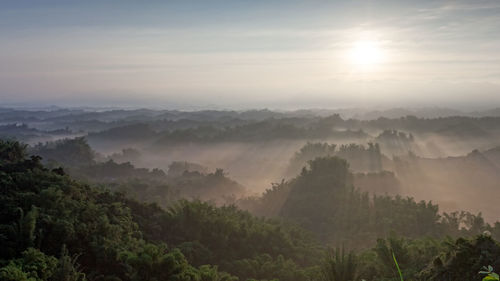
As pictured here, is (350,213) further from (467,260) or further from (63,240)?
(63,240)

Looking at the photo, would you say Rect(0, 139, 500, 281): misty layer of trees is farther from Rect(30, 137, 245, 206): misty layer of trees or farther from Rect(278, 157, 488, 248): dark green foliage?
Rect(30, 137, 245, 206): misty layer of trees

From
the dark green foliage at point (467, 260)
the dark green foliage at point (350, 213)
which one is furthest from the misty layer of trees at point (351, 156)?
the dark green foliage at point (467, 260)

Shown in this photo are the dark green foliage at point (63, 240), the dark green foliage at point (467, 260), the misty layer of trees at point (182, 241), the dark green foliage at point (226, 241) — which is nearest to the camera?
the dark green foliage at point (63, 240)

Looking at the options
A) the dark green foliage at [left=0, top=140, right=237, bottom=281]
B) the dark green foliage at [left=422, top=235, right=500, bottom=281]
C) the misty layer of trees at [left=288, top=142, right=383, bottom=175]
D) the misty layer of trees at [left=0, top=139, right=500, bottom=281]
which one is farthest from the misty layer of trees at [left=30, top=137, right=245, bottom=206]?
the dark green foliage at [left=422, top=235, right=500, bottom=281]

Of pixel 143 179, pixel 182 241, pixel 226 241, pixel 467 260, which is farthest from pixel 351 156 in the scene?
pixel 467 260

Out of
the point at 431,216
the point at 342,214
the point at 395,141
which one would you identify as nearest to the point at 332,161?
the point at 342,214

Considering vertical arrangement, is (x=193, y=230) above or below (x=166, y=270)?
below

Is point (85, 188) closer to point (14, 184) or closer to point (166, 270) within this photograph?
point (14, 184)

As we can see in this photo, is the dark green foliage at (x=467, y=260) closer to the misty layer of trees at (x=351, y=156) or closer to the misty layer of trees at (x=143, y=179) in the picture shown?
the misty layer of trees at (x=143, y=179)
